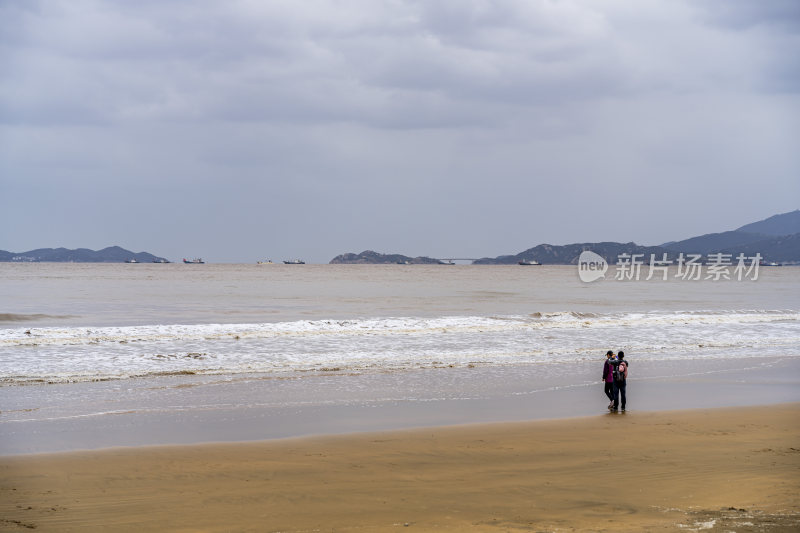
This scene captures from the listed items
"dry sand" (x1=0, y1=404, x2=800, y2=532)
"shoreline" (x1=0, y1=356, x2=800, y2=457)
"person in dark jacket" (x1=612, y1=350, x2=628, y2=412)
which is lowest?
"shoreline" (x1=0, y1=356, x2=800, y2=457)

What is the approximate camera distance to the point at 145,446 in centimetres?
956

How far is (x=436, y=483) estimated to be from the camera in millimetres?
7816

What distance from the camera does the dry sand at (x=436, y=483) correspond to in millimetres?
6500

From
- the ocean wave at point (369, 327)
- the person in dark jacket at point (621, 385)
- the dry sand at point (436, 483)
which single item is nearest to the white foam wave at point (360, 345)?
the ocean wave at point (369, 327)

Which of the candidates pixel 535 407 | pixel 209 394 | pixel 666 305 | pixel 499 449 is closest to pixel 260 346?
pixel 209 394

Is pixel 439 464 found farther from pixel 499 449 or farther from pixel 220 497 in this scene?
pixel 220 497

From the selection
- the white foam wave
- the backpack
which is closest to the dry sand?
the backpack

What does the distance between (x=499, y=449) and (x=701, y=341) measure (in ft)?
57.7

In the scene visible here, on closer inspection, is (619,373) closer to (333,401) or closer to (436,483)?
(333,401)

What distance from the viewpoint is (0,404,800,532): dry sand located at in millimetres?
6500

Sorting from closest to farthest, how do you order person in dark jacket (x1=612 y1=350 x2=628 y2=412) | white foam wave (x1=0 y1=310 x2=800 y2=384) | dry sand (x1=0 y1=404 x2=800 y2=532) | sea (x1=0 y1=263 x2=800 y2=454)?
dry sand (x1=0 y1=404 x2=800 y2=532), sea (x1=0 y1=263 x2=800 y2=454), person in dark jacket (x1=612 y1=350 x2=628 y2=412), white foam wave (x1=0 y1=310 x2=800 y2=384)

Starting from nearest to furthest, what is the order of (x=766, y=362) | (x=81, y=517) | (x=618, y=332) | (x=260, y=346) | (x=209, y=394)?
(x=81, y=517), (x=209, y=394), (x=766, y=362), (x=260, y=346), (x=618, y=332)

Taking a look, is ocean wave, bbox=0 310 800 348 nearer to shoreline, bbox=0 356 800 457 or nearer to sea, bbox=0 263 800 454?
sea, bbox=0 263 800 454

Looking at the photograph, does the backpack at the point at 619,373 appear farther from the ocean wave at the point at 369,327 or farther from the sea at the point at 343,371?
the ocean wave at the point at 369,327
